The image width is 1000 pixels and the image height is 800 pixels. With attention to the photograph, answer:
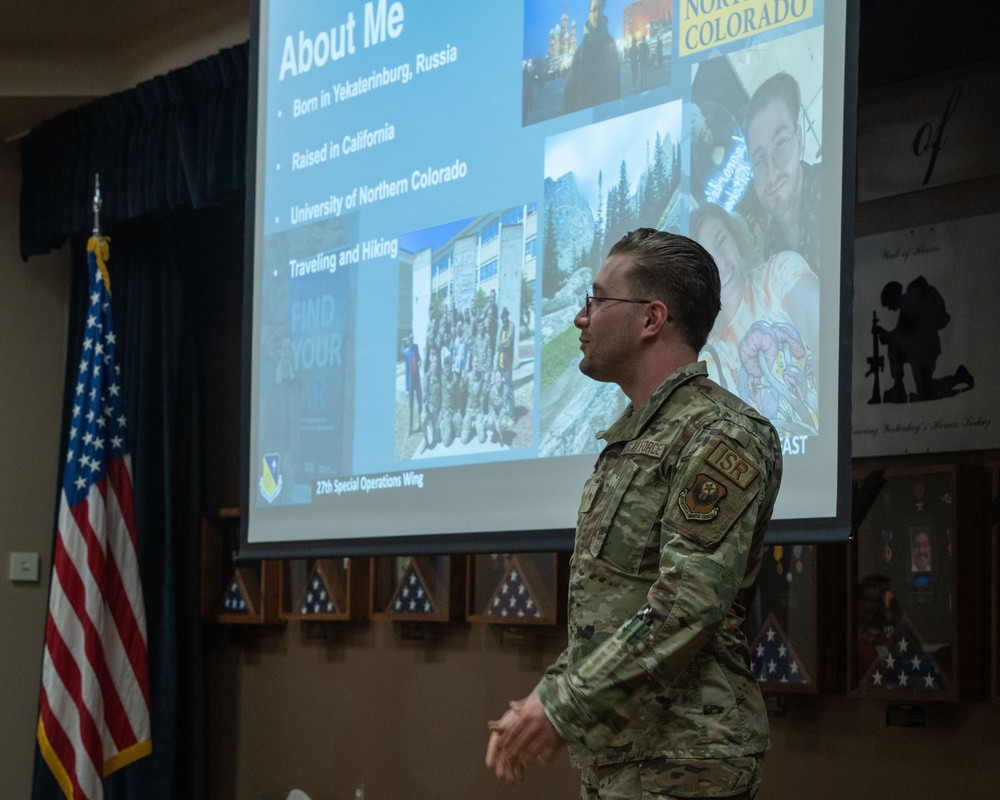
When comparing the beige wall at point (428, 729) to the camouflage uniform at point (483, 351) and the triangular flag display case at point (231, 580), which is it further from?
the camouflage uniform at point (483, 351)

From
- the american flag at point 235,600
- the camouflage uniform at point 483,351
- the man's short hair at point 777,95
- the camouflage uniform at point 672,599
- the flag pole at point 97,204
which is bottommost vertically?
the american flag at point 235,600

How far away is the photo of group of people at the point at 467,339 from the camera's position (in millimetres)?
2824

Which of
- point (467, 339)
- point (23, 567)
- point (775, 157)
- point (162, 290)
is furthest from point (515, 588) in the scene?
point (23, 567)

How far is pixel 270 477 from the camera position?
11.2 ft

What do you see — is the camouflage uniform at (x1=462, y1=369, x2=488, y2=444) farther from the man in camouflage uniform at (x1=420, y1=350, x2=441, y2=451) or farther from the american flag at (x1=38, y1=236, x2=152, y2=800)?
the american flag at (x1=38, y1=236, x2=152, y2=800)

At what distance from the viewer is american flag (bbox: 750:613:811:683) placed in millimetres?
2922

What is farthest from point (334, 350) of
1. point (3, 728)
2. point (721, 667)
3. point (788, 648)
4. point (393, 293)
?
point (3, 728)

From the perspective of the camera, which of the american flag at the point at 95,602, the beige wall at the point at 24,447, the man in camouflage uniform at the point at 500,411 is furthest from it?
the beige wall at the point at 24,447

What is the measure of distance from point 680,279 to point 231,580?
3.14m

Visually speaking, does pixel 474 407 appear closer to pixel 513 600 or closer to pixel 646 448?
pixel 513 600

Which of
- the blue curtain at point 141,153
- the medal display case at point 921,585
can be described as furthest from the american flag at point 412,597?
the medal display case at point 921,585

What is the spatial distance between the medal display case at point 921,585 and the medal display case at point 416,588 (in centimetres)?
134

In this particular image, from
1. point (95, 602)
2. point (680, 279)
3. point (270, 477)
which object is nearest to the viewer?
point (680, 279)

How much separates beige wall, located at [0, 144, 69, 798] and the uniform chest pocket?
361 centimetres
